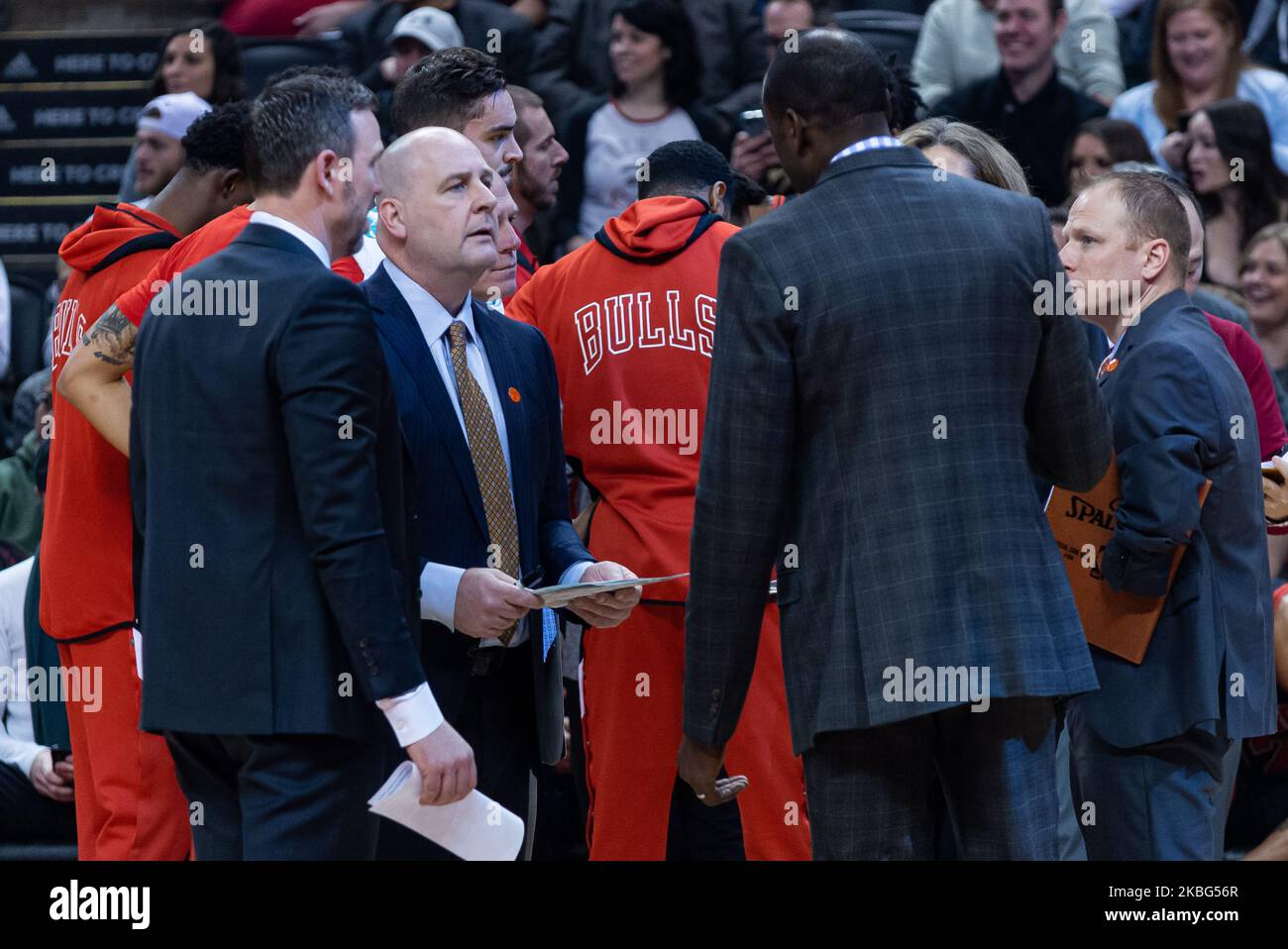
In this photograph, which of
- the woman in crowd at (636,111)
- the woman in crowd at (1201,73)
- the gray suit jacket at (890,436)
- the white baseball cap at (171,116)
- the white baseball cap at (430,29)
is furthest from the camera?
the white baseball cap at (430,29)

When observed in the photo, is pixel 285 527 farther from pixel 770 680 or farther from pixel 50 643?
pixel 50 643

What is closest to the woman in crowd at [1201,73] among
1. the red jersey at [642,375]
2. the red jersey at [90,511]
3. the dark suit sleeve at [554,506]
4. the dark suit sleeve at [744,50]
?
the dark suit sleeve at [744,50]

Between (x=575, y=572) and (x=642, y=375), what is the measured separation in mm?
826

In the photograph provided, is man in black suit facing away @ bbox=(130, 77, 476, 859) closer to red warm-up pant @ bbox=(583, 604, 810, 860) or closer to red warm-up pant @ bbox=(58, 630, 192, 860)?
red warm-up pant @ bbox=(58, 630, 192, 860)

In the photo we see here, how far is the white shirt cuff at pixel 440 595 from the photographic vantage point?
326 centimetres

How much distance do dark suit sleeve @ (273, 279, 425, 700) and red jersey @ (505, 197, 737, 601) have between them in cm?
144

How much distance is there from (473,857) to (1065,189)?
4436 mm

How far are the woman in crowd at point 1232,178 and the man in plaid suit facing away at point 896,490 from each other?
12.1 ft

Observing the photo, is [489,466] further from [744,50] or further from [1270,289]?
[744,50]

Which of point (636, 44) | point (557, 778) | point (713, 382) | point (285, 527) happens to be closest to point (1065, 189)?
point (636, 44)

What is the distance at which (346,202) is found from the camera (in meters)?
3.05

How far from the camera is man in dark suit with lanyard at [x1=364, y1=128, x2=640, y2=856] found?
3367mm

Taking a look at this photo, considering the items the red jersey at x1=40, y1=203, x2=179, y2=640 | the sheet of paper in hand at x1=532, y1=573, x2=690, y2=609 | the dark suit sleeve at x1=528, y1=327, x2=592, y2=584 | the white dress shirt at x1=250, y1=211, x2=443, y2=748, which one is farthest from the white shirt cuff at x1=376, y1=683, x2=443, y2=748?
the red jersey at x1=40, y1=203, x2=179, y2=640

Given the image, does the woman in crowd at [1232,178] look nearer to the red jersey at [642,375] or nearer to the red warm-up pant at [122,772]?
the red jersey at [642,375]
